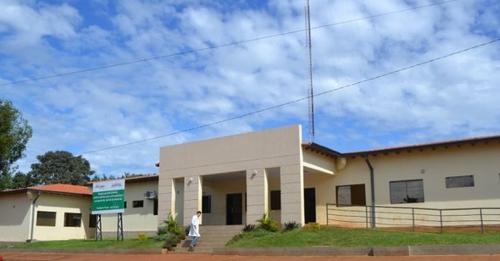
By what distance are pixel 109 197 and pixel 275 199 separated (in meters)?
8.70

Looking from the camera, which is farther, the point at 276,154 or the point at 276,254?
the point at 276,154

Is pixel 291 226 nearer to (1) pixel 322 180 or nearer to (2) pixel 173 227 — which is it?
(1) pixel 322 180

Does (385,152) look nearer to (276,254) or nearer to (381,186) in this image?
(381,186)

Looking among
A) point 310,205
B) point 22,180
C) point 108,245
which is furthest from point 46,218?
point 22,180

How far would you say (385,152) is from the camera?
82.2 feet

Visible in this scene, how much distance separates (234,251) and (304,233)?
2.91 m

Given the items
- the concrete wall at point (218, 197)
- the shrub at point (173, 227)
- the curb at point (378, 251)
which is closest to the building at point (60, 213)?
the concrete wall at point (218, 197)

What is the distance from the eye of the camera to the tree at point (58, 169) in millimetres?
78312

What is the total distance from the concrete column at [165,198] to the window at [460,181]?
43.0 feet

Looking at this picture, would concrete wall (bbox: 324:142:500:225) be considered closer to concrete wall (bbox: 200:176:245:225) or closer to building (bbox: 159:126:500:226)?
building (bbox: 159:126:500:226)

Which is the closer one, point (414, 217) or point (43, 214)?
point (414, 217)

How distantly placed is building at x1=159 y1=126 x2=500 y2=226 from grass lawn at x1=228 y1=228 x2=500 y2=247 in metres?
1.75

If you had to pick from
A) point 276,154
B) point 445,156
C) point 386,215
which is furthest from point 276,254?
point 445,156

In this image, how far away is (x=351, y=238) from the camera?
19719 millimetres
